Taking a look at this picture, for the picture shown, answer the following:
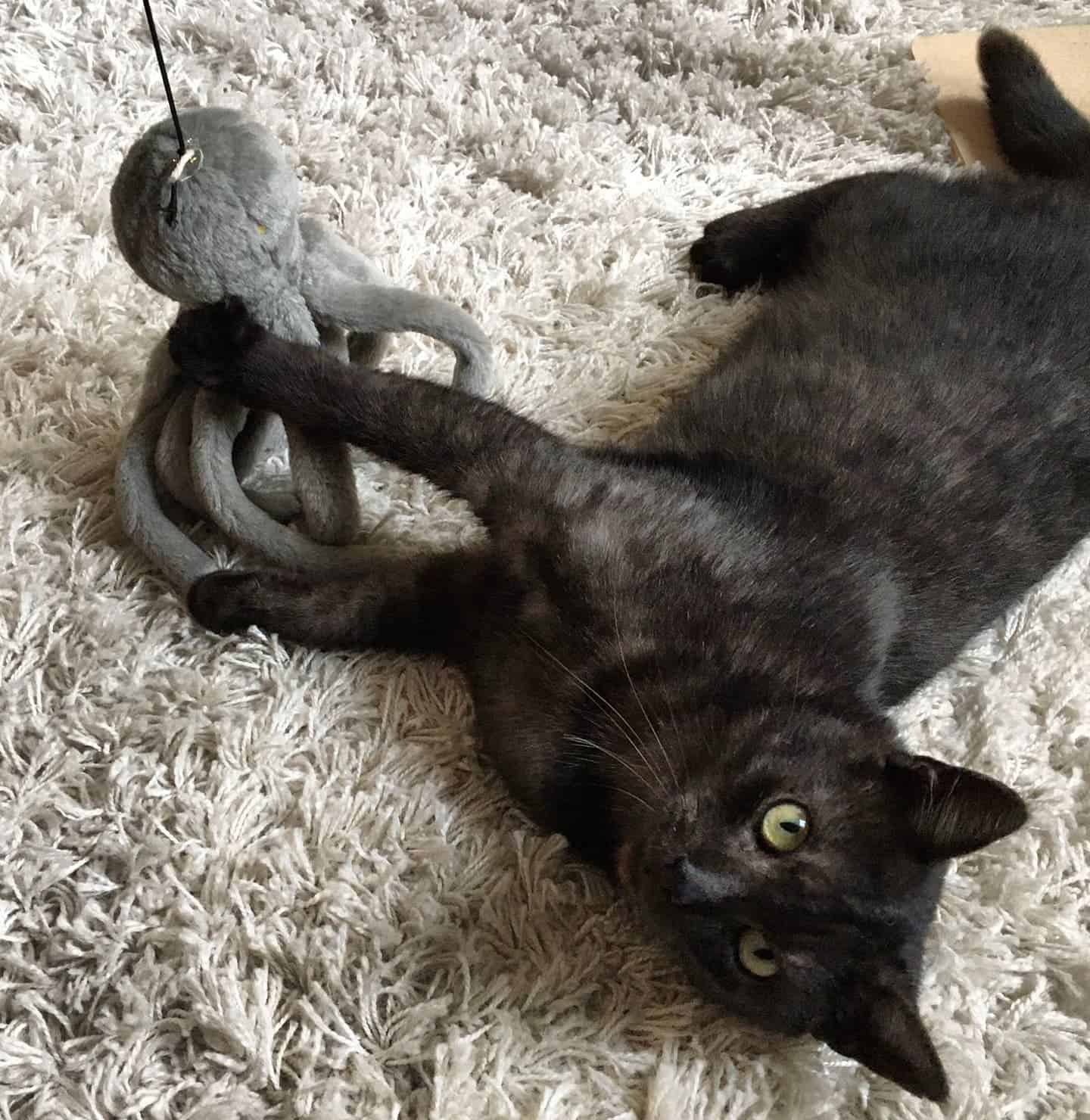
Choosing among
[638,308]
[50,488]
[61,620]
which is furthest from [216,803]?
[638,308]

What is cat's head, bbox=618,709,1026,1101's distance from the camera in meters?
0.78

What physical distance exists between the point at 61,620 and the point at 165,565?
103 mm

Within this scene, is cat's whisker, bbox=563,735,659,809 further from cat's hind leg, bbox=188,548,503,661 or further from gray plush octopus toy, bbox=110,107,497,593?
gray plush octopus toy, bbox=110,107,497,593

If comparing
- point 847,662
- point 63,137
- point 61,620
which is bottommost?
point 61,620

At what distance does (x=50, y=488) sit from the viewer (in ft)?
3.45

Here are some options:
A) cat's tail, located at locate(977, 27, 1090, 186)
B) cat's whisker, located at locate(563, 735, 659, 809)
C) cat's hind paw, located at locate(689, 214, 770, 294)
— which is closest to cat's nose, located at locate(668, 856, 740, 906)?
cat's whisker, located at locate(563, 735, 659, 809)

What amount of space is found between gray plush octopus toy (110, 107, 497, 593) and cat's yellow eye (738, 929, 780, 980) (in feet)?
1.69

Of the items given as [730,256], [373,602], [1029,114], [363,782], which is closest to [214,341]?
[373,602]

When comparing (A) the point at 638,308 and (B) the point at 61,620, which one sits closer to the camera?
(B) the point at 61,620

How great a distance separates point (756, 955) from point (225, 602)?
1.83ft

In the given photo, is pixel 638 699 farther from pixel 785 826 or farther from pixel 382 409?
pixel 382 409

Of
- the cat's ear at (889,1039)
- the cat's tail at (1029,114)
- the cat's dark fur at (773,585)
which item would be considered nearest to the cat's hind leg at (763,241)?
the cat's dark fur at (773,585)

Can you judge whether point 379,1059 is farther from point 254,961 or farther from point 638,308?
point 638,308

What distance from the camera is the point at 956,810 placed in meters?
0.79
